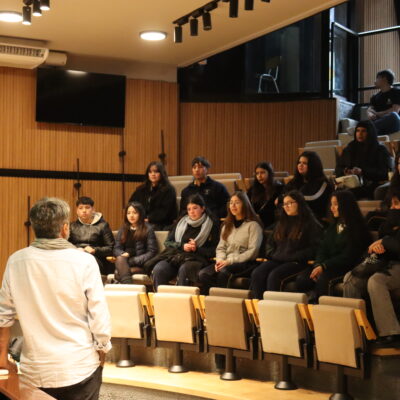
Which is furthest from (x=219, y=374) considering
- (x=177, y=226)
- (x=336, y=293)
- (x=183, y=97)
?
(x=183, y=97)

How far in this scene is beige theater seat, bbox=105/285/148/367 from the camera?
4.29 meters

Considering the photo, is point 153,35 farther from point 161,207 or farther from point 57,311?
point 57,311

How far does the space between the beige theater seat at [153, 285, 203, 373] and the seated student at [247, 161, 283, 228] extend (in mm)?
1070

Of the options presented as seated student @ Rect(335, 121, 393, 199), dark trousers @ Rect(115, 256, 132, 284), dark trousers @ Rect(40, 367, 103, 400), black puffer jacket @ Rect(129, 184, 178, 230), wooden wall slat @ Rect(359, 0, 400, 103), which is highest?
wooden wall slat @ Rect(359, 0, 400, 103)

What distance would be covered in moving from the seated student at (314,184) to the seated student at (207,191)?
722 mm

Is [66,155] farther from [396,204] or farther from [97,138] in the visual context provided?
[396,204]

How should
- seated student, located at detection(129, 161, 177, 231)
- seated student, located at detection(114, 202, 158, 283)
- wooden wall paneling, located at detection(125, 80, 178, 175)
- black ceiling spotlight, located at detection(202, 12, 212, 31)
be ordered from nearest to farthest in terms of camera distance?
black ceiling spotlight, located at detection(202, 12, 212, 31), seated student, located at detection(114, 202, 158, 283), seated student, located at detection(129, 161, 177, 231), wooden wall paneling, located at detection(125, 80, 178, 175)

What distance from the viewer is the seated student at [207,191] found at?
5297 millimetres

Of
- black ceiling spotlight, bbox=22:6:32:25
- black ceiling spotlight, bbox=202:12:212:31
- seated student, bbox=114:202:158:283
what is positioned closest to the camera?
black ceiling spotlight, bbox=22:6:32:25

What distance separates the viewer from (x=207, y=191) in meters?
5.32

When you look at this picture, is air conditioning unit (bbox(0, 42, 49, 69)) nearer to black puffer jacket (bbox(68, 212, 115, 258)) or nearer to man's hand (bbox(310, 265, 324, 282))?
black puffer jacket (bbox(68, 212, 115, 258))

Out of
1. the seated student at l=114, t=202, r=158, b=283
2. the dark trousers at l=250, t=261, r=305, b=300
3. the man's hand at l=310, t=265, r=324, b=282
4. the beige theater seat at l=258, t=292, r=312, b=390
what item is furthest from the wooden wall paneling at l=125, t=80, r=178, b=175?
the beige theater seat at l=258, t=292, r=312, b=390

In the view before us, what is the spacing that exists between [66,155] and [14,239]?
0.86 metres

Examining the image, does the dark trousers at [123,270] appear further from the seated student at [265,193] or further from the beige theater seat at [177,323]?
the seated student at [265,193]
